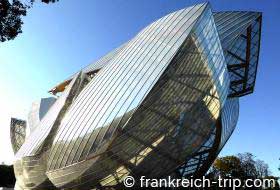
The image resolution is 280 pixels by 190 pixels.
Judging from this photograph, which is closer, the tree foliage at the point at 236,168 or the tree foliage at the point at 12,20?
the tree foliage at the point at 12,20

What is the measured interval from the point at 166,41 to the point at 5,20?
20.3 metres

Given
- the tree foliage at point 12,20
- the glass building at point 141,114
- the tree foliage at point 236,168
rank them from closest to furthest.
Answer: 1. the tree foliage at point 12,20
2. the glass building at point 141,114
3. the tree foliage at point 236,168

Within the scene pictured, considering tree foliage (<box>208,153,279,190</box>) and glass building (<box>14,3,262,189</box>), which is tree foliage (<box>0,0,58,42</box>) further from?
tree foliage (<box>208,153,279,190</box>)


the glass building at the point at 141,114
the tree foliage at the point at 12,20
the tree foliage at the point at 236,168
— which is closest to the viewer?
the tree foliage at the point at 12,20

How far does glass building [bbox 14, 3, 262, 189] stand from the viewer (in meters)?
31.6

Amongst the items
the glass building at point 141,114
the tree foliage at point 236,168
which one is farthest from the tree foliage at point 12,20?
the tree foliage at point 236,168

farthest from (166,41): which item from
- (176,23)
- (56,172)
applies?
(56,172)

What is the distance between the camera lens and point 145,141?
33.5m

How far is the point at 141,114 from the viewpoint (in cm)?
3091

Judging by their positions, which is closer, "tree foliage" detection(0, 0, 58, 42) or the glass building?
"tree foliage" detection(0, 0, 58, 42)

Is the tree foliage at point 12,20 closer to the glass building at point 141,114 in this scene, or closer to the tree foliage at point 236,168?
the glass building at point 141,114

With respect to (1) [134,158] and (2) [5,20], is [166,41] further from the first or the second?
(2) [5,20]

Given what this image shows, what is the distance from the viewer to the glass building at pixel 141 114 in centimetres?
3157

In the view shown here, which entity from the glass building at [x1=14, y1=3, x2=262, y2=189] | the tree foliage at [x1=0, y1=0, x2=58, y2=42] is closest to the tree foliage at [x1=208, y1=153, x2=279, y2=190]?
the glass building at [x1=14, y1=3, x2=262, y2=189]
